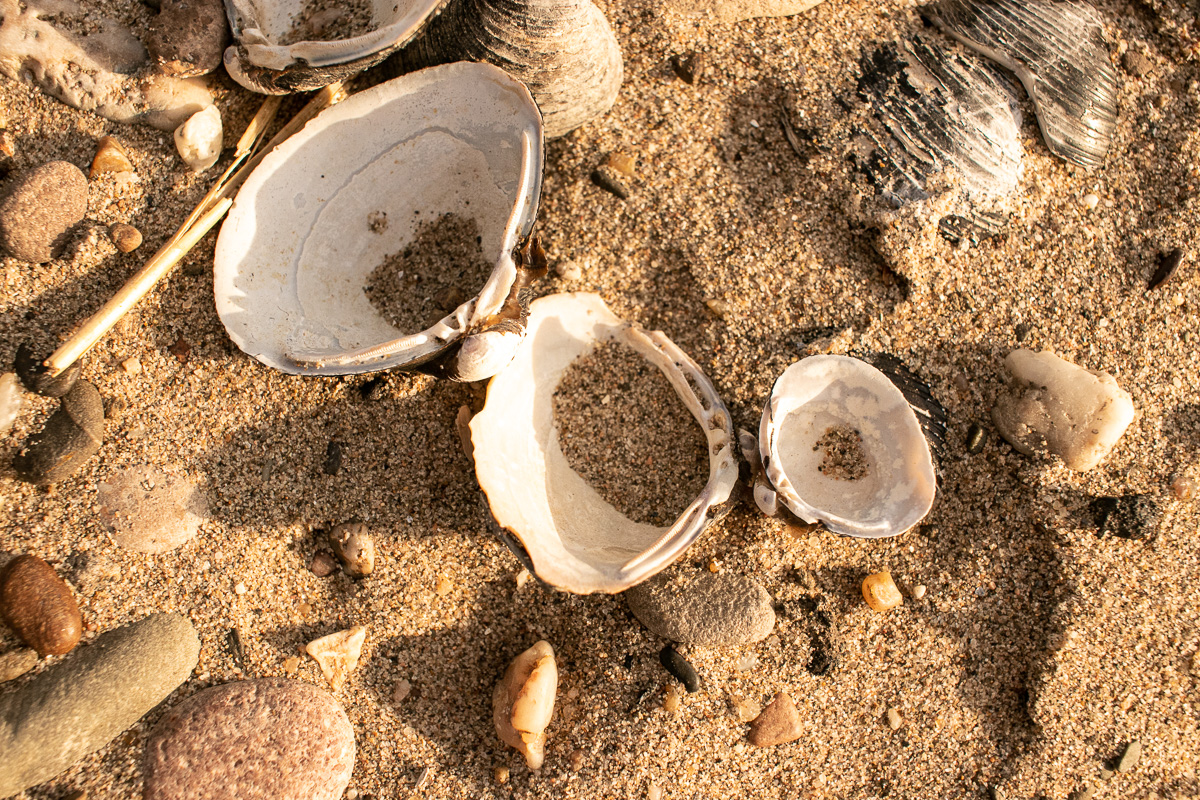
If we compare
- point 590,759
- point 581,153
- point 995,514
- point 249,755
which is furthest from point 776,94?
point 249,755

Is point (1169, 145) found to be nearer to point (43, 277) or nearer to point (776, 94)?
point (776, 94)

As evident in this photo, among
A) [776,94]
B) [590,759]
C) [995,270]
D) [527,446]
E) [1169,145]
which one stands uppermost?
[1169,145]

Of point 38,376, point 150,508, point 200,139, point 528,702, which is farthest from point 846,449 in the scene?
point 38,376

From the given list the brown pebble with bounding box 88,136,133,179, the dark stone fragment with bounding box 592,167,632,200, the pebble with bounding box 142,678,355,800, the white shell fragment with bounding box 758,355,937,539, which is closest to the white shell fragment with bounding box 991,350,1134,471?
the white shell fragment with bounding box 758,355,937,539

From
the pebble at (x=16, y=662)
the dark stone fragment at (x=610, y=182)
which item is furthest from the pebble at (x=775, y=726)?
the pebble at (x=16, y=662)

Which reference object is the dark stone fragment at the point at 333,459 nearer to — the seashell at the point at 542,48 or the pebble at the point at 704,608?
the pebble at the point at 704,608

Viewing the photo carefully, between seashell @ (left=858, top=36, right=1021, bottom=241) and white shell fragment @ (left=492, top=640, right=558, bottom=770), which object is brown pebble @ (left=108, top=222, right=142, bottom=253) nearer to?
white shell fragment @ (left=492, top=640, right=558, bottom=770)
